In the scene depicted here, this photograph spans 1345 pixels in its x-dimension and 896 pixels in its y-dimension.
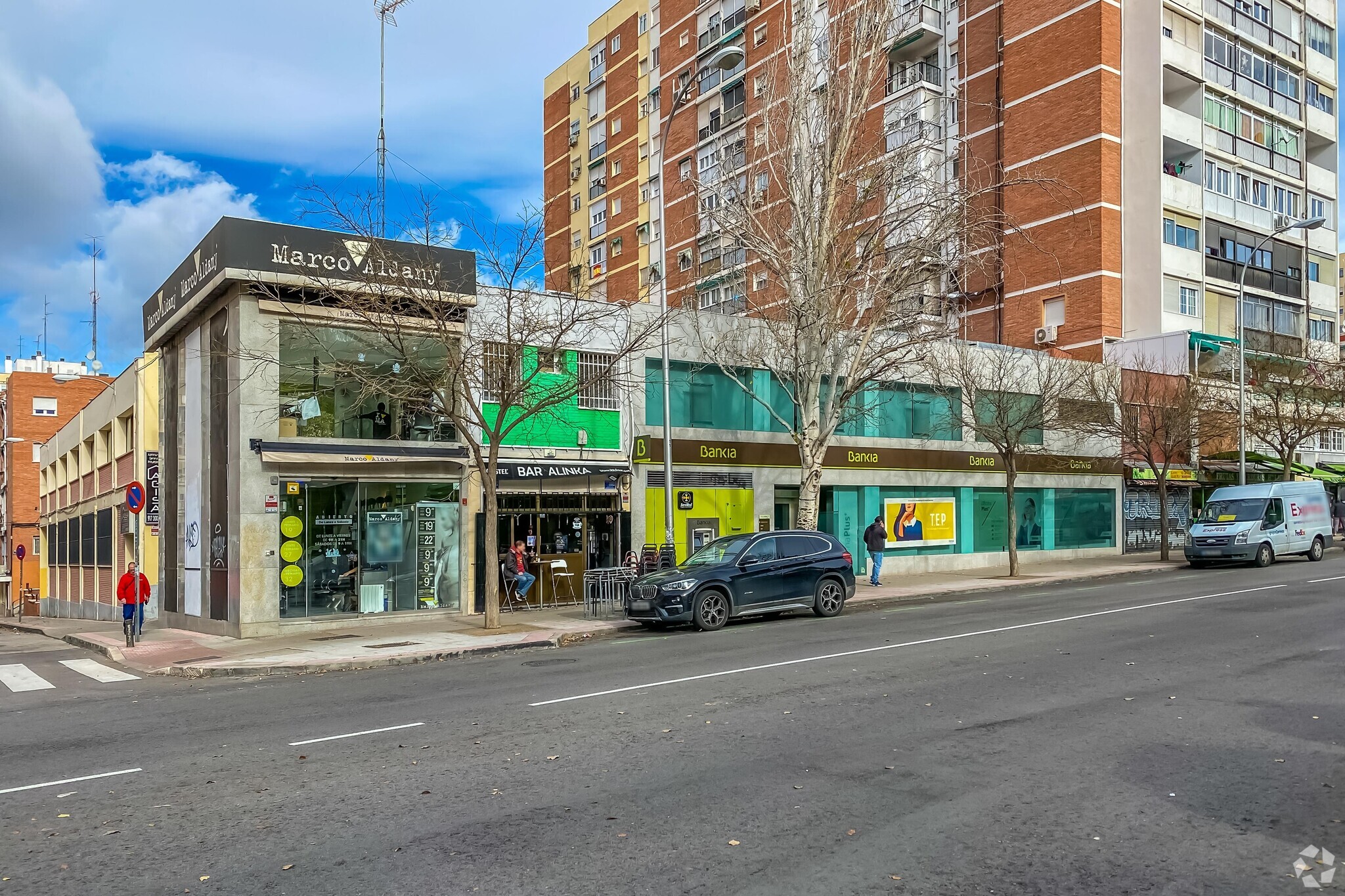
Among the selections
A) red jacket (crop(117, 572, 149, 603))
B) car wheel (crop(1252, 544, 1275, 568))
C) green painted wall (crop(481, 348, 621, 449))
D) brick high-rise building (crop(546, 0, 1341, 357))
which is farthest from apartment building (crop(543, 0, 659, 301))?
red jacket (crop(117, 572, 149, 603))

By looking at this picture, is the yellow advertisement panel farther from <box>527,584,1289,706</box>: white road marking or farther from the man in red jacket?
the man in red jacket

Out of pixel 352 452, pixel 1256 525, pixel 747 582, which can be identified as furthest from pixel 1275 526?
pixel 352 452

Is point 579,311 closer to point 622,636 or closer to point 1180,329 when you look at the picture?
point 622,636

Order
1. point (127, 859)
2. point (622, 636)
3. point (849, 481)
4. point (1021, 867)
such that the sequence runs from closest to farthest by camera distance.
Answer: point (1021, 867)
point (127, 859)
point (622, 636)
point (849, 481)

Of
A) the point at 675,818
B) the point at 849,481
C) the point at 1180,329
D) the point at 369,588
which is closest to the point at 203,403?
the point at 369,588

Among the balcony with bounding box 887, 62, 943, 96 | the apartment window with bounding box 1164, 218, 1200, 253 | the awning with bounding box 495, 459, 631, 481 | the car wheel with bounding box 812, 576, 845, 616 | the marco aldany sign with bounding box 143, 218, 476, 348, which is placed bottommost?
the car wheel with bounding box 812, 576, 845, 616

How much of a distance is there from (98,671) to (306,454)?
518 centimetres

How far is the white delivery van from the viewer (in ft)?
88.2

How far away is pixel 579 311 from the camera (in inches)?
821

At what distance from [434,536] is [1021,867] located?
16.5m

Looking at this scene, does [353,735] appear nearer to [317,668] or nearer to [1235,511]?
[317,668]

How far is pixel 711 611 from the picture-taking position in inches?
659

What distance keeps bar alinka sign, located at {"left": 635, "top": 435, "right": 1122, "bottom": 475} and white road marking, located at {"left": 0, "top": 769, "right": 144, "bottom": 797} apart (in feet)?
51.9

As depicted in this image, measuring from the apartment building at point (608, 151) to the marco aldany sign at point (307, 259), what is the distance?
114 feet
